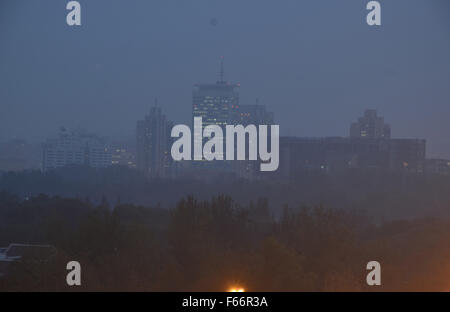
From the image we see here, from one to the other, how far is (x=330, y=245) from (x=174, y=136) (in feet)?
70.2

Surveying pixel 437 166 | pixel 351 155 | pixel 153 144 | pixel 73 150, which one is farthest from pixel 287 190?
pixel 73 150

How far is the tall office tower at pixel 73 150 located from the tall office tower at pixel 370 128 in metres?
14.0

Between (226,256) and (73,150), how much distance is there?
2800 centimetres

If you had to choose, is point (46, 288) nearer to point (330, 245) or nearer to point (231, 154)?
point (330, 245)

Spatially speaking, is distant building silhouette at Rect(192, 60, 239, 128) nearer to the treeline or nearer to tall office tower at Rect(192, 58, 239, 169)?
tall office tower at Rect(192, 58, 239, 169)

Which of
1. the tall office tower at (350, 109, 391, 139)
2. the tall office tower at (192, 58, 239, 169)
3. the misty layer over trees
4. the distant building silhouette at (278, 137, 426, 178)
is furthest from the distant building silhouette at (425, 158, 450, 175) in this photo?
the tall office tower at (192, 58, 239, 169)

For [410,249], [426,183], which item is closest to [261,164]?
[426,183]

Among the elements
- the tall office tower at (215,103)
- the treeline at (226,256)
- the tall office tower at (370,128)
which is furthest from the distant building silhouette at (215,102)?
the treeline at (226,256)

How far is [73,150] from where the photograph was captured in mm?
34219

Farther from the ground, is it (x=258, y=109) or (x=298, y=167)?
(x=258, y=109)

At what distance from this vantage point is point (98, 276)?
7273 mm

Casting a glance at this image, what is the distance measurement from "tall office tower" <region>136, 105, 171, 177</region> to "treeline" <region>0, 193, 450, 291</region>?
55.8 feet

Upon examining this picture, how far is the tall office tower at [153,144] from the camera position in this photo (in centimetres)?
2909

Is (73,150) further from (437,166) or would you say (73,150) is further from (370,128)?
(437,166)
